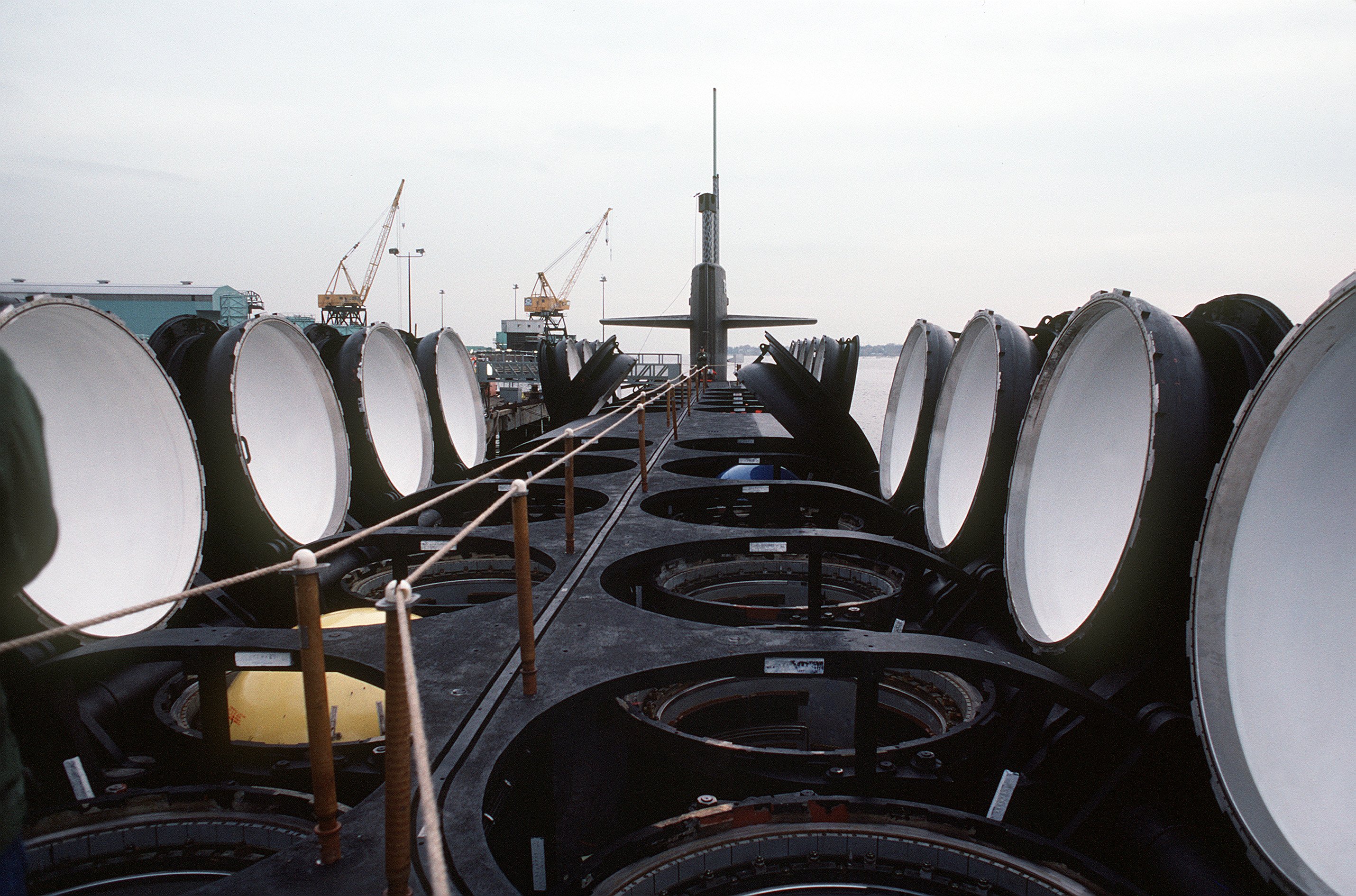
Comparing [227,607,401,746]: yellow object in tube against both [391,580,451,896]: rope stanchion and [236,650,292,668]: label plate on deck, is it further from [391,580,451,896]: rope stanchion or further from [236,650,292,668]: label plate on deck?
[391,580,451,896]: rope stanchion

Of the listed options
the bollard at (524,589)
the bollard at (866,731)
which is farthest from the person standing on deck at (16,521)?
the bollard at (866,731)

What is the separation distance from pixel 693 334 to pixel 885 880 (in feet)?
114

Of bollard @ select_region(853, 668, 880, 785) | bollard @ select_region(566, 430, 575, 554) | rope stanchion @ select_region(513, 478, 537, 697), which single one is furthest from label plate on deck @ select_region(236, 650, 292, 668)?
bollard @ select_region(853, 668, 880, 785)

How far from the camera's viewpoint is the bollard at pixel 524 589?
4.13 meters

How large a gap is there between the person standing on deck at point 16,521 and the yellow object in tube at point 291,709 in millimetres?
4004

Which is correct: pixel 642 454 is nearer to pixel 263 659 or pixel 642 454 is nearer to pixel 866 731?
pixel 866 731

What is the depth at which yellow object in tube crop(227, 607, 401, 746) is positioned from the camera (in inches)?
242

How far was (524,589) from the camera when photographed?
4320mm

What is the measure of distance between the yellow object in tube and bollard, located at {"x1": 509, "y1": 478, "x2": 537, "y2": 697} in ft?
6.73

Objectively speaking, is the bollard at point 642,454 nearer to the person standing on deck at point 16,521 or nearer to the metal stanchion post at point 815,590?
the metal stanchion post at point 815,590

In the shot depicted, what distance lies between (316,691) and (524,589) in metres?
1.59

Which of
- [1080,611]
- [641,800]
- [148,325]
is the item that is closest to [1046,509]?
[1080,611]

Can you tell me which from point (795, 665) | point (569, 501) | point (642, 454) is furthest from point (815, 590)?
point (795, 665)

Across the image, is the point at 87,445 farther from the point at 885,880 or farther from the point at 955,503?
the point at 955,503
